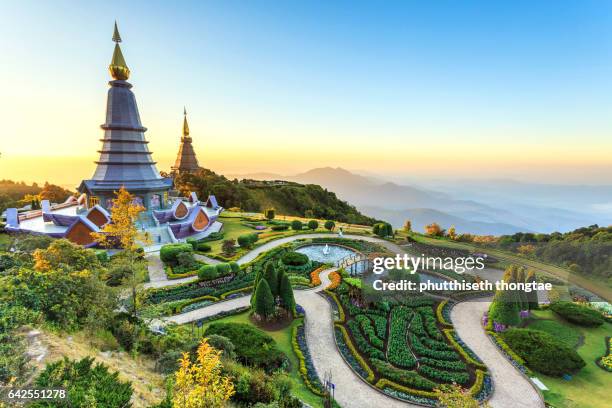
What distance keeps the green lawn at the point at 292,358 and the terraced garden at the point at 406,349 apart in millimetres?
2581

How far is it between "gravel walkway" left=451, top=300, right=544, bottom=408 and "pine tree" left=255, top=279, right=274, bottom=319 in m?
11.1

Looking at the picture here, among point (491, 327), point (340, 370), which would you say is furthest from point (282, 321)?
point (491, 327)

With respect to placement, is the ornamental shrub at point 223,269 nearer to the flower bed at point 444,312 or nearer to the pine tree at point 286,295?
the pine tree at point 286,295

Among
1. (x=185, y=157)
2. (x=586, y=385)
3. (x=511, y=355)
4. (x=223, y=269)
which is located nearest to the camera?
(x=586, y=385)

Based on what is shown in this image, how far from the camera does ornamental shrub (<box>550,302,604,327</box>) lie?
16.8 metres

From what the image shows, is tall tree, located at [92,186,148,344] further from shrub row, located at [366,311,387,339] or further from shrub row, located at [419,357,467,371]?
shrub row, located at [419,357,467,371]

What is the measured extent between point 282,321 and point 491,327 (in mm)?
12414

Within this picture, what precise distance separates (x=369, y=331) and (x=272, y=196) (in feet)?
201

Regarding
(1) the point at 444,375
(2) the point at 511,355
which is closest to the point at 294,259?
(1) the point at 444,375

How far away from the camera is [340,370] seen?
13.1 m

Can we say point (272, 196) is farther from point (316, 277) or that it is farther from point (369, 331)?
point (369, 331)

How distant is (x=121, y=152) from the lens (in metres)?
33.3

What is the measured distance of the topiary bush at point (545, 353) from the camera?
512 inches

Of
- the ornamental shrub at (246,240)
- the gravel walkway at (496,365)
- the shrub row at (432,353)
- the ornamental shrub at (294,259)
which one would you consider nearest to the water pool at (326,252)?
the ornamental shrub at (294,259)
